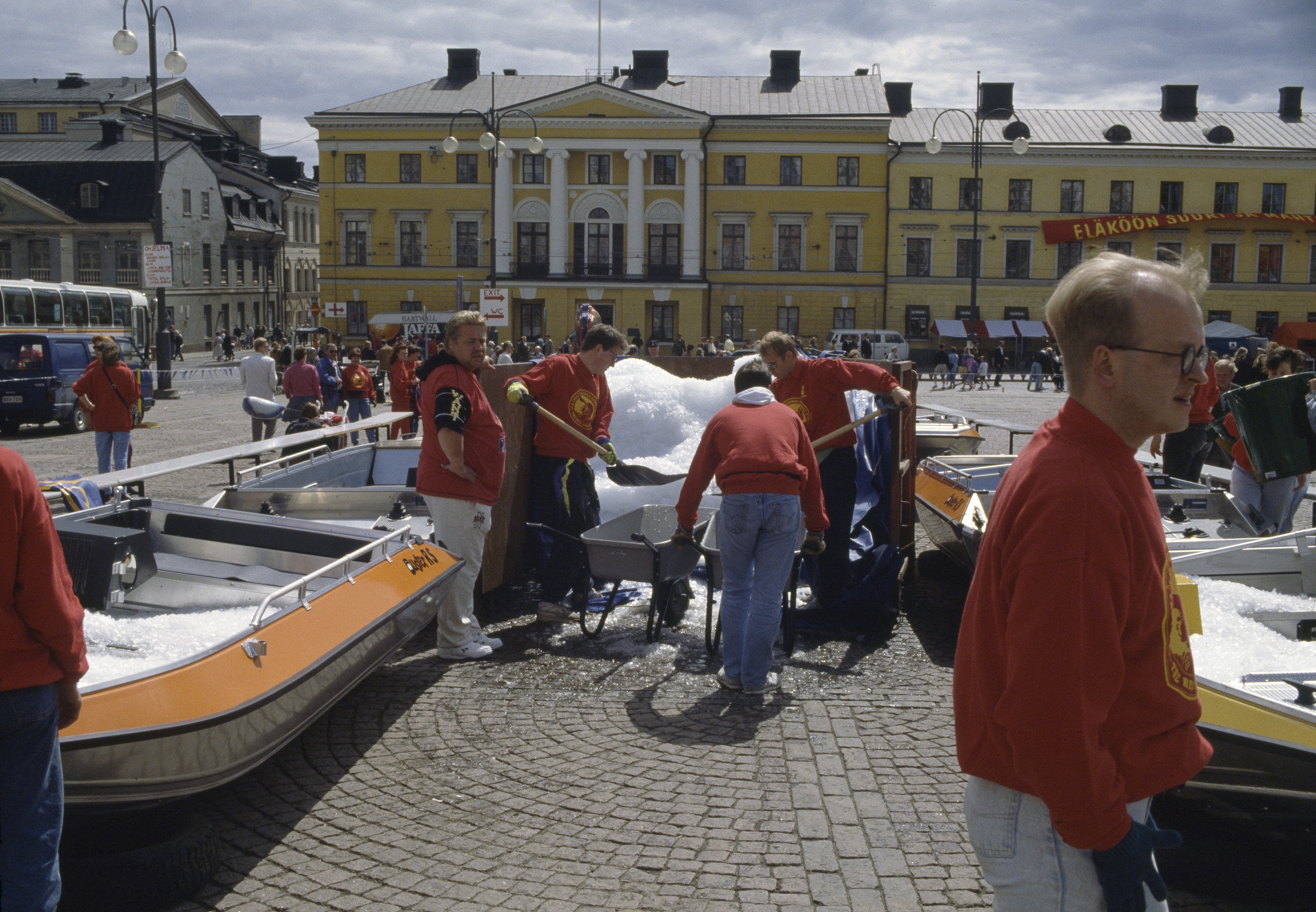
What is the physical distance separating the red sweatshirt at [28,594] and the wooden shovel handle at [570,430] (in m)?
4.16

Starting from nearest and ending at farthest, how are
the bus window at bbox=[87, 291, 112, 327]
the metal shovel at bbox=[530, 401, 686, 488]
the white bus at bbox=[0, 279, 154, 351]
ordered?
the metal shovel at bbox=[530, 401, 686, 488] < the white bus at bbox=[0, 279, 154, 351] < the bus window at bbox=[87, 291, 112, 327]

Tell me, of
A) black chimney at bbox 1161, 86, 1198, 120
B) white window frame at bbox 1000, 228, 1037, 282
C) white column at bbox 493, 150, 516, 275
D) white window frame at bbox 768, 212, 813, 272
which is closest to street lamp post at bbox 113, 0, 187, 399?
white column at bbox 493, 150, 516, 275

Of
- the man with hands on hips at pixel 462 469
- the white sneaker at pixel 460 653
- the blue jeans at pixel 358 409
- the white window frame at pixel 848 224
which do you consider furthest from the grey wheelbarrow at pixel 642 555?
the white window frame at pixel 848 224

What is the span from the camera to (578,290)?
52.6 metres

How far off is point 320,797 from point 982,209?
53175 millimetres

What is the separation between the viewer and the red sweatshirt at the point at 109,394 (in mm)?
11242

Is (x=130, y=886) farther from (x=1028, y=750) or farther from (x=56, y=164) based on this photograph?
(x=56, y=164)

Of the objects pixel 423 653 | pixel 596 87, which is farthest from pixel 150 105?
pixel 423 653

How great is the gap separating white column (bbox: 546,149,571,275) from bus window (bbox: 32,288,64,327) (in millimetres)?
27765

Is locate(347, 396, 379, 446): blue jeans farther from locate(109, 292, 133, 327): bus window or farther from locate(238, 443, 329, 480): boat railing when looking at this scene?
locate(109, 292, 133, 327): bus window

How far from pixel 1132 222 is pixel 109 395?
166 ft

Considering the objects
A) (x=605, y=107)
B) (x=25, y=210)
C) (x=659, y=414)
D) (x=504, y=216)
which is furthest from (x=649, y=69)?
(x=659, y=414)

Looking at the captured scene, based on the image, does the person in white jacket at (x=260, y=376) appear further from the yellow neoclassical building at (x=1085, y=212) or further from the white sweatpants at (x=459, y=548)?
the yellow neoclassical building at (x=1085, y=212)

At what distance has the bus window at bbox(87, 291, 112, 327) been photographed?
28.5 m
